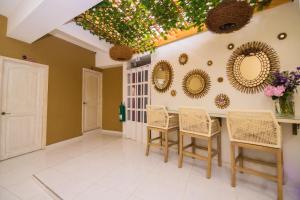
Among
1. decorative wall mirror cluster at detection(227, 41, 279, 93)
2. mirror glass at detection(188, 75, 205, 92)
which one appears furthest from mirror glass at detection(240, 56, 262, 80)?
mirror glass at detection(188, 75, 205, 92)

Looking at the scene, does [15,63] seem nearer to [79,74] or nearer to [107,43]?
[79,74]

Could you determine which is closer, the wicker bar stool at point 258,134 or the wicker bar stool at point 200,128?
the wicker bar stool at point 258,134

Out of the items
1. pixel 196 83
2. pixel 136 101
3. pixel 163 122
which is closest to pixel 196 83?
pixel 196 83

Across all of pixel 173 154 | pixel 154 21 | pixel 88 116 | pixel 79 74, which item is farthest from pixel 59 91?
pixel 173 154

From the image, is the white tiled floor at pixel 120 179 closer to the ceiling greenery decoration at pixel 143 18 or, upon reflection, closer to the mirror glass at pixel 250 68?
the mirror glass at pixel 250 68

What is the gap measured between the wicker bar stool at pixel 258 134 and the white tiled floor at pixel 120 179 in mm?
280

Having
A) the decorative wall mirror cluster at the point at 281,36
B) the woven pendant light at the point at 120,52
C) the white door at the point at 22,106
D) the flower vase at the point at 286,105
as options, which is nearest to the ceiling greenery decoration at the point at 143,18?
the decorative wall mirror cluster at the point at 281,36

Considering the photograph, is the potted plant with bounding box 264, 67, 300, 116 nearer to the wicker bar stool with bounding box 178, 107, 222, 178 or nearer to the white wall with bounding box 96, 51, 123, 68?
the wicker bar stool with bounding box 178, 107, 222, 178

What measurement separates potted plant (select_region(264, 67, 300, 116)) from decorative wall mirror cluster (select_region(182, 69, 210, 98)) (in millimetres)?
968

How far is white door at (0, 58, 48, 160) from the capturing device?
111 inches

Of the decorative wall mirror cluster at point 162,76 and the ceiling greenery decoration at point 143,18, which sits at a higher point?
the ceiling greenery decoration at point 143,18

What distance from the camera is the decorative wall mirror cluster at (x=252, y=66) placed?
2.20 meters

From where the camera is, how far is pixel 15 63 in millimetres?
2959

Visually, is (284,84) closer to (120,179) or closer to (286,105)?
(286,105)
